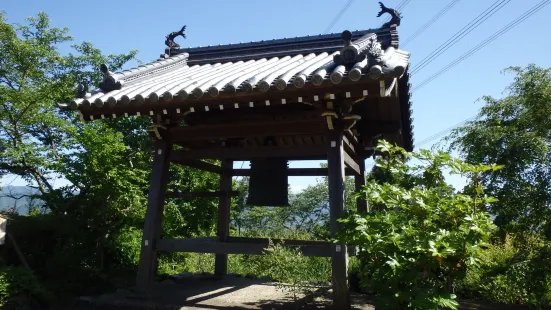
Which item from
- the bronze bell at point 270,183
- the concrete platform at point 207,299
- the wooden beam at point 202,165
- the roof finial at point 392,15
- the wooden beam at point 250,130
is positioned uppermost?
the roof finial at point 392,15

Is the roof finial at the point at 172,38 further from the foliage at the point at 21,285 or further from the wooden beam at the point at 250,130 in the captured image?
the foliage at the point at 21,285

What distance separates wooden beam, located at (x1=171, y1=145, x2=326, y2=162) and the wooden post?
24 cm

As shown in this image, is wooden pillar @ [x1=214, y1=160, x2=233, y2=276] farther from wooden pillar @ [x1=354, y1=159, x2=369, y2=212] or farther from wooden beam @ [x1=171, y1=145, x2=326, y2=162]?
wooden pillar @ [x1=354, y1=159, x2=369, y2=212]

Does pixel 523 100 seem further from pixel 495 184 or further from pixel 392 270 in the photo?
pixel 392 270

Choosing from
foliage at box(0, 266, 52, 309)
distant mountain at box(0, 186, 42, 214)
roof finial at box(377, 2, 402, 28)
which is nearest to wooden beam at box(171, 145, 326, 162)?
foliage at box(0, 266, 52, 309)

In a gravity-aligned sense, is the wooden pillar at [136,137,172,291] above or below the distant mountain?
below

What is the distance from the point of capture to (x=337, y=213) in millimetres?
4551

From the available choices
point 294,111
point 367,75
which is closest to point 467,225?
point 367,75

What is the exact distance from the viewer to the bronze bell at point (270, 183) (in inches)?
263

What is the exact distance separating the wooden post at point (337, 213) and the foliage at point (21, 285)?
399 cm

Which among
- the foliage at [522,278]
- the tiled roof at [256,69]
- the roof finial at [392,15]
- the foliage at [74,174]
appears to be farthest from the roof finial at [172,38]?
the foliage at [522,278]

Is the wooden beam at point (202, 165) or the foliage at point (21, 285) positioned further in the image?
the wooden beam at point (202, 165)

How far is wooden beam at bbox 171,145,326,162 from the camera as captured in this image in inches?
197

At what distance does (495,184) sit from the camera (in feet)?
24.2
